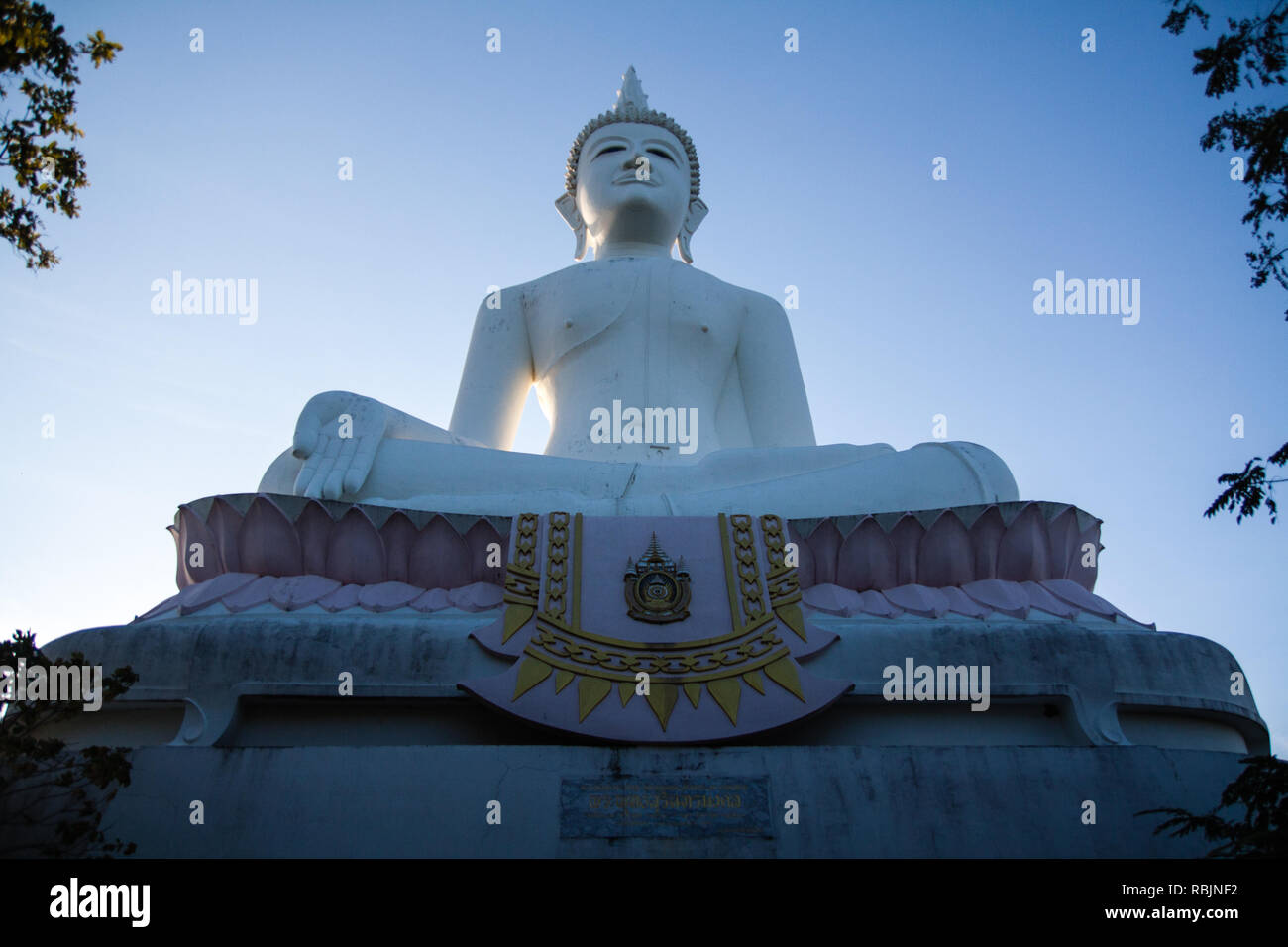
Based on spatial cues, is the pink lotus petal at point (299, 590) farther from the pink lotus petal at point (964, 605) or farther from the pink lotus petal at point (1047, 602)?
the pink lotus petal at point (1047, 602)

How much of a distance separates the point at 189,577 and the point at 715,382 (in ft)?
13.4

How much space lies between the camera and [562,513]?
5934 mm

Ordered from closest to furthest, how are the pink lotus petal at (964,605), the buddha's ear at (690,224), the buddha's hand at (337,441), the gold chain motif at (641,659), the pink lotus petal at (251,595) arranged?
the gold chain motif at (641,659), the pink lotus petal at (251,595), the pink lotus petal at (964,605), the buddha's hand at (337,441), the buddha's ear at (690,224)

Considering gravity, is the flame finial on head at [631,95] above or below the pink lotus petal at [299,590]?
above

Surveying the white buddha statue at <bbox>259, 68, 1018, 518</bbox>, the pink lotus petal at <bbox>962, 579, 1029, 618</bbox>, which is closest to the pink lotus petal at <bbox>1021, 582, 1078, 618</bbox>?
the pink lotus petal at <bbox>962, 579, 1029, 618</bbox>

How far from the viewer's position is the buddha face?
927cm

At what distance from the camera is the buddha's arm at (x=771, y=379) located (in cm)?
866

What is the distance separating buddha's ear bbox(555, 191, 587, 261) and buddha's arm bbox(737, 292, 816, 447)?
5.39ft

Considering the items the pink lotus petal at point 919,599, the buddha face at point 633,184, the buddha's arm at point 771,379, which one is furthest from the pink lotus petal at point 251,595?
the buddha face at point 633,184

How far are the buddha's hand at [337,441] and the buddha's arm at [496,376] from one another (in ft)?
5.50

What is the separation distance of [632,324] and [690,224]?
1.83 m
